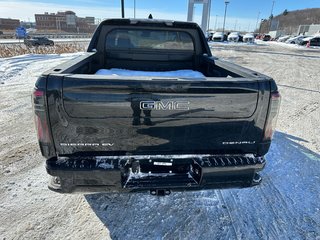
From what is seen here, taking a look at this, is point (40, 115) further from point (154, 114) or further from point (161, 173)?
point (161, 173)

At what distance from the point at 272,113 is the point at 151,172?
1.29m

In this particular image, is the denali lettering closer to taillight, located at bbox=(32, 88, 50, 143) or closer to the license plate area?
the license plate area

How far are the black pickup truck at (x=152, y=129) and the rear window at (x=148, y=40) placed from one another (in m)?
Answer: 1.63

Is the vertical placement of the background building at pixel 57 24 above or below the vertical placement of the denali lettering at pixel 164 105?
above

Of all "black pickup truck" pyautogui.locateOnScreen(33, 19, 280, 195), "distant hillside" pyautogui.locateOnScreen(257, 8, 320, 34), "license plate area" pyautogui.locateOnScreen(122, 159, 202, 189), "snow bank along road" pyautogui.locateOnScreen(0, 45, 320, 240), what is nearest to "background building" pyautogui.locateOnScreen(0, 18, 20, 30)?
"snow bank along road" pyautogui.locateOnScreen(0, 45, 320, 240)

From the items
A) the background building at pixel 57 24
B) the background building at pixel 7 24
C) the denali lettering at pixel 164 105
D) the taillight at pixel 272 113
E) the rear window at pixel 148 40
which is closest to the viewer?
the denali lettering at pixel 164 105

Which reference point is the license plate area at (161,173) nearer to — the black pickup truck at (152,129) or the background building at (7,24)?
the black pickup truck at (152,129)

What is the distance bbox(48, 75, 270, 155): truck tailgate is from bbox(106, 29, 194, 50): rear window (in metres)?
2.12

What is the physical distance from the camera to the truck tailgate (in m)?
1.99

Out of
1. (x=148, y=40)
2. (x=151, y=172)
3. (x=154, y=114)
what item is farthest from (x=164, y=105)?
(x=148, y=40)

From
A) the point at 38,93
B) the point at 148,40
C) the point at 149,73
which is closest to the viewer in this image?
the point at 38,93

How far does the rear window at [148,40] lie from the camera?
3910 millimetres

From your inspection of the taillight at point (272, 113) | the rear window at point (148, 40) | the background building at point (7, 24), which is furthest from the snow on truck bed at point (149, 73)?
the background building at point (7, 24)

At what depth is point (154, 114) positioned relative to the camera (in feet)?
6.84
